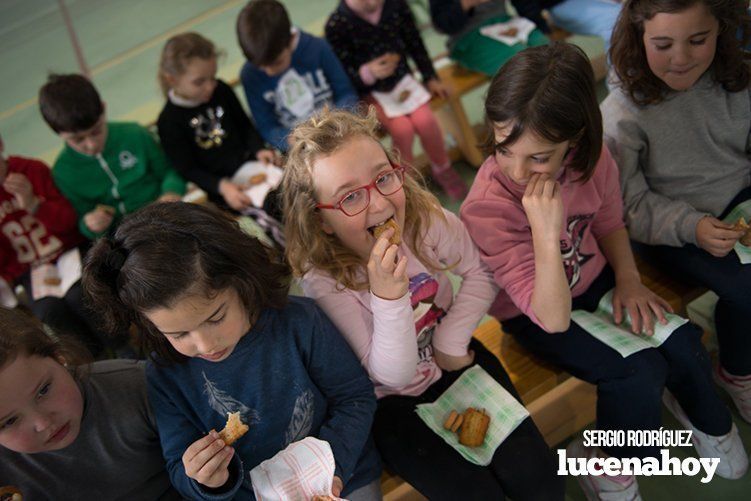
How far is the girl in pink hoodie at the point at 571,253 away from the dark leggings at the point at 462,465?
0.21m

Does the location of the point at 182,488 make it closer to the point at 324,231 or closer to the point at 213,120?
the point at 324,231

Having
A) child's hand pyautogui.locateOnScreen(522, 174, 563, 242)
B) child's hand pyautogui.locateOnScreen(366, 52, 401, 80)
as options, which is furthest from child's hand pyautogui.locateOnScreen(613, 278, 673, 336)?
child's hand pyautogui.locateOnScreen(366, 52, 401, 80)

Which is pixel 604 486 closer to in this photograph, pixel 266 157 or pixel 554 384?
pixel 554 384

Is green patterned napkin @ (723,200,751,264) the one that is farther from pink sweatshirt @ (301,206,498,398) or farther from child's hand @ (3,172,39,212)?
child's hand @ (3,172,39,212)

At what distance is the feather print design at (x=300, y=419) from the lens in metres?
1.33

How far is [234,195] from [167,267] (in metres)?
1.38

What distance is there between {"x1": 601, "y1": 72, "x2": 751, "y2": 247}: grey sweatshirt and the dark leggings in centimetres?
65

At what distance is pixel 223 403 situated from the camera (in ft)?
4.25

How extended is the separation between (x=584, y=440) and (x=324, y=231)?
0.84m

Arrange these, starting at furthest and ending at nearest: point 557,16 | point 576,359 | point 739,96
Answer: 1. point 557,16
2. point 739,96
3. point 576,359

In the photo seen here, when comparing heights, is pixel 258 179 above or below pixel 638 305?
above

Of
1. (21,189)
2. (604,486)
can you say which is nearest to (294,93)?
(21,189)

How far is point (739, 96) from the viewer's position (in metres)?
1.58

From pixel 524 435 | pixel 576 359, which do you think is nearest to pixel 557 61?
pixel 576 359
